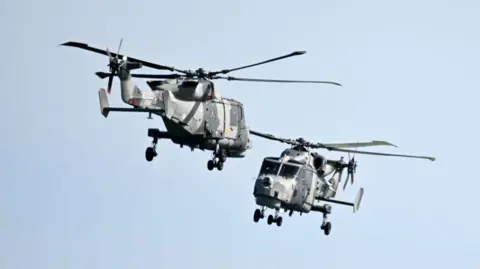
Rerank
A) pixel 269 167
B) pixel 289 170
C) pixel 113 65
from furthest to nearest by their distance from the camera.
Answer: pixel 269 167
pixel 289 170
pixel 113 65

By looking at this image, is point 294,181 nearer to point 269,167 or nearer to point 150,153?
point 269,167

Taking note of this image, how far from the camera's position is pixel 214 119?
6169cm

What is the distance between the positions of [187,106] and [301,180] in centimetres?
848

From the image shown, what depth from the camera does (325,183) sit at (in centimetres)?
6888

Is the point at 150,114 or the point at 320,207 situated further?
the point at 320,207

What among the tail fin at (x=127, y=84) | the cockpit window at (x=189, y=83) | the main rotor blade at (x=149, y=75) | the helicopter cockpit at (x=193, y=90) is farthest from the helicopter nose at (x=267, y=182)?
the tail fin at (x=127, y=84)

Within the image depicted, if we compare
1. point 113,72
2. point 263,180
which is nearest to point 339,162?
point 263,180

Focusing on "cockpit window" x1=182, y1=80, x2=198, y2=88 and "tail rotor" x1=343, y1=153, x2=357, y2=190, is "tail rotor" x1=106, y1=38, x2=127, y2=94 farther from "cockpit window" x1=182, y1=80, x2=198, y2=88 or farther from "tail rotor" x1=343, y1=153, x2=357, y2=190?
"tail rotor" x1=343, y1=153, x2=357, y2=190

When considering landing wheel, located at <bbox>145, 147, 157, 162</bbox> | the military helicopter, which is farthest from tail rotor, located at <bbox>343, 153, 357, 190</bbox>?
landing wheel, located at <bbox>145, 147, 157, 162</bbox>

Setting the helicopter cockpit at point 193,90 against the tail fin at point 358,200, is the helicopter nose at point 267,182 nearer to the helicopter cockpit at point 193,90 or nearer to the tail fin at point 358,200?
the helicopter cockpit at point 193,90

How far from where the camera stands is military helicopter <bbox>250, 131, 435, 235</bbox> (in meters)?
64.7

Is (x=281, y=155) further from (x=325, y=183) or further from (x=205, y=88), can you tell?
(x=205, y=88)

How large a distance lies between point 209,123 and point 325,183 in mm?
9681

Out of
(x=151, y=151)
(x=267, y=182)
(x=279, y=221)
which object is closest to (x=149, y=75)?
(x=151, y=151)
